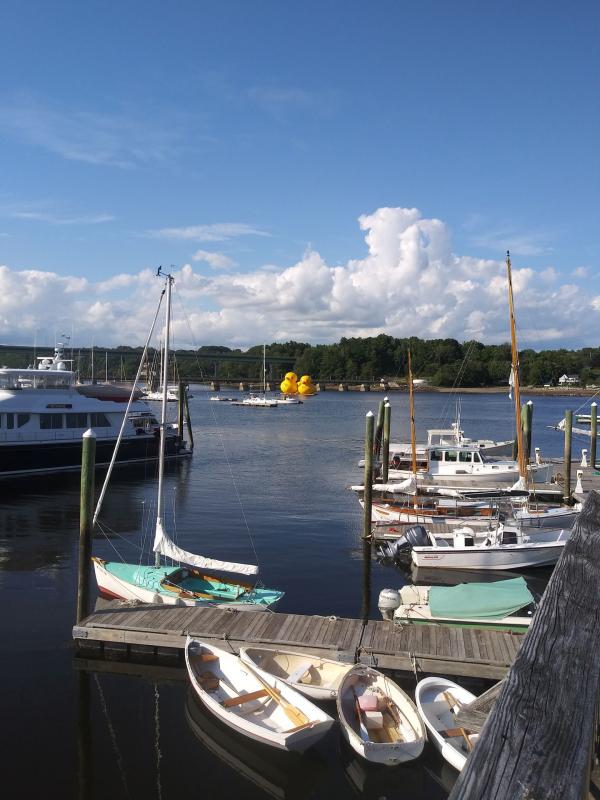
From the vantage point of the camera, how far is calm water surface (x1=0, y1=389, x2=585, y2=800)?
1246 cm

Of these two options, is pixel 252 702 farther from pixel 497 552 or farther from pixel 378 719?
pixel 497 552

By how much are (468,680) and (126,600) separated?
9.77 m

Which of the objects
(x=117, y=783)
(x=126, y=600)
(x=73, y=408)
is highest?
(x=73, y=408)

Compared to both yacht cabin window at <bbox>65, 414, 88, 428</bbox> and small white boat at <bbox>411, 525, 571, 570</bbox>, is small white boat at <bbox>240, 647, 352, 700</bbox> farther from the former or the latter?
yacht cabin window at <bbox>65, 414, 88, 428</bbox>

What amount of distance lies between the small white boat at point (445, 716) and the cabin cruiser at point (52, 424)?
36.9 metres

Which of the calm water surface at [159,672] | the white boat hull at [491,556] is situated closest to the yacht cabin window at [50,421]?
the calm water surface at [159,672]

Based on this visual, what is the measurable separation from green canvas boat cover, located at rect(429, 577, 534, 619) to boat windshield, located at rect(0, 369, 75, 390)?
3671 cm

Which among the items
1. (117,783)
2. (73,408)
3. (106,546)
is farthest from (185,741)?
(73,408)

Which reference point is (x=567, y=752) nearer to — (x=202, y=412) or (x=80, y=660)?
(x=80, y=660)

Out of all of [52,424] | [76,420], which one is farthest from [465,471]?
[52,424]

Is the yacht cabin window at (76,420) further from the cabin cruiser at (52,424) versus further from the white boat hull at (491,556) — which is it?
the white boat hull at (491,556)

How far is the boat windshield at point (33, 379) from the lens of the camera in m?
46.8

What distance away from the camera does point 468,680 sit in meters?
15.5

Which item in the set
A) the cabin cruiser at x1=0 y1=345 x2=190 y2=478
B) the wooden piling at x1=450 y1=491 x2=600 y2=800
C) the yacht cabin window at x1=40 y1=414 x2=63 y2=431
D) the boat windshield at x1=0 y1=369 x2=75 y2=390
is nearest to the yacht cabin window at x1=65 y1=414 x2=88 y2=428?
the cabin cruiser at x1=0 y1=345 x2=190 y2=478
